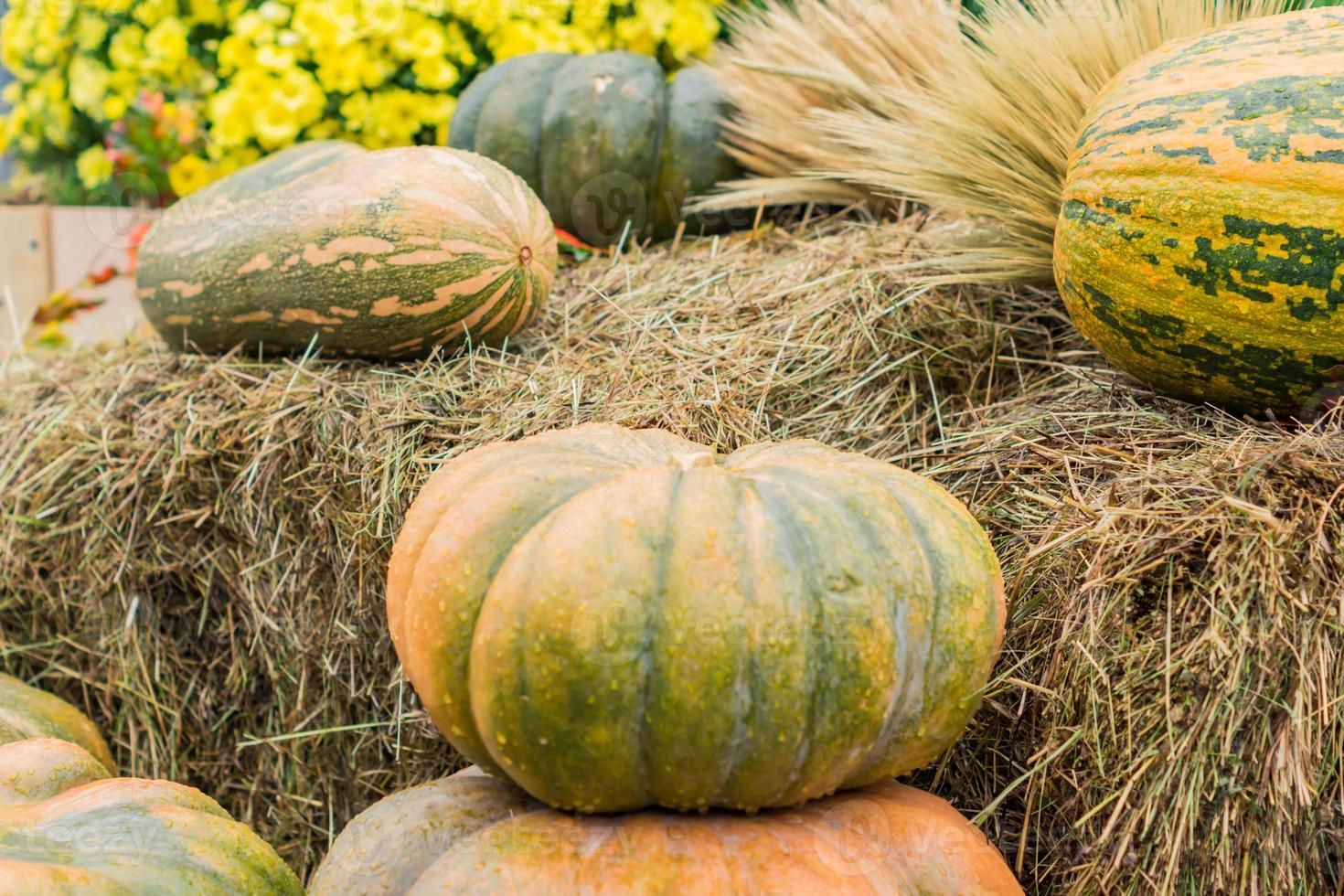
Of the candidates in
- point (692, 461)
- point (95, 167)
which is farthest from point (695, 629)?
point (95, 167)

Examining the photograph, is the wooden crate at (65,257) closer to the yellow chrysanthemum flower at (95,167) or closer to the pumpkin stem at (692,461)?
the yellow chrysanthemum flower at (95,167)

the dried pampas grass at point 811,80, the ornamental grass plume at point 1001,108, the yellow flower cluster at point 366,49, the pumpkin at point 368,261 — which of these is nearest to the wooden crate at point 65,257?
the yellow flower cluster at point 366,49

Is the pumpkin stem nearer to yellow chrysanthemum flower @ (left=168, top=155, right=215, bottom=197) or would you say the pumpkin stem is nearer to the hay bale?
the hay bale

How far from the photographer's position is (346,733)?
204cm

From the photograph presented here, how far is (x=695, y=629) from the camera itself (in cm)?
118

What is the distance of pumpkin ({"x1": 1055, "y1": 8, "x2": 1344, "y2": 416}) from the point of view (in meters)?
1.55

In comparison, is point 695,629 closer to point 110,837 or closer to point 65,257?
point 110,837

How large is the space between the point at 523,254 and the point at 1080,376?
1.04 metres

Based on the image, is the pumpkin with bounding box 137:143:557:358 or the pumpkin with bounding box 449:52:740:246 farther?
the pumpkin with bounding box 449:52:740:246

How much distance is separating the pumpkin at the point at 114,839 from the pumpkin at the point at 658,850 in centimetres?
11

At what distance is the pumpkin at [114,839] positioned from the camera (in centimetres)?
116

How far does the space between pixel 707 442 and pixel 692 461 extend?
550 mm

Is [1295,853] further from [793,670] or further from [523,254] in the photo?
[523,254]

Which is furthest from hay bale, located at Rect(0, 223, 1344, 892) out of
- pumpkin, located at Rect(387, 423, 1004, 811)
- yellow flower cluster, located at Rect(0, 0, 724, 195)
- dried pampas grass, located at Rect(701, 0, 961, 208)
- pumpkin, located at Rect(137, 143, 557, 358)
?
yellow flower cluster, located at Rect(0, 0, 724, 195)
